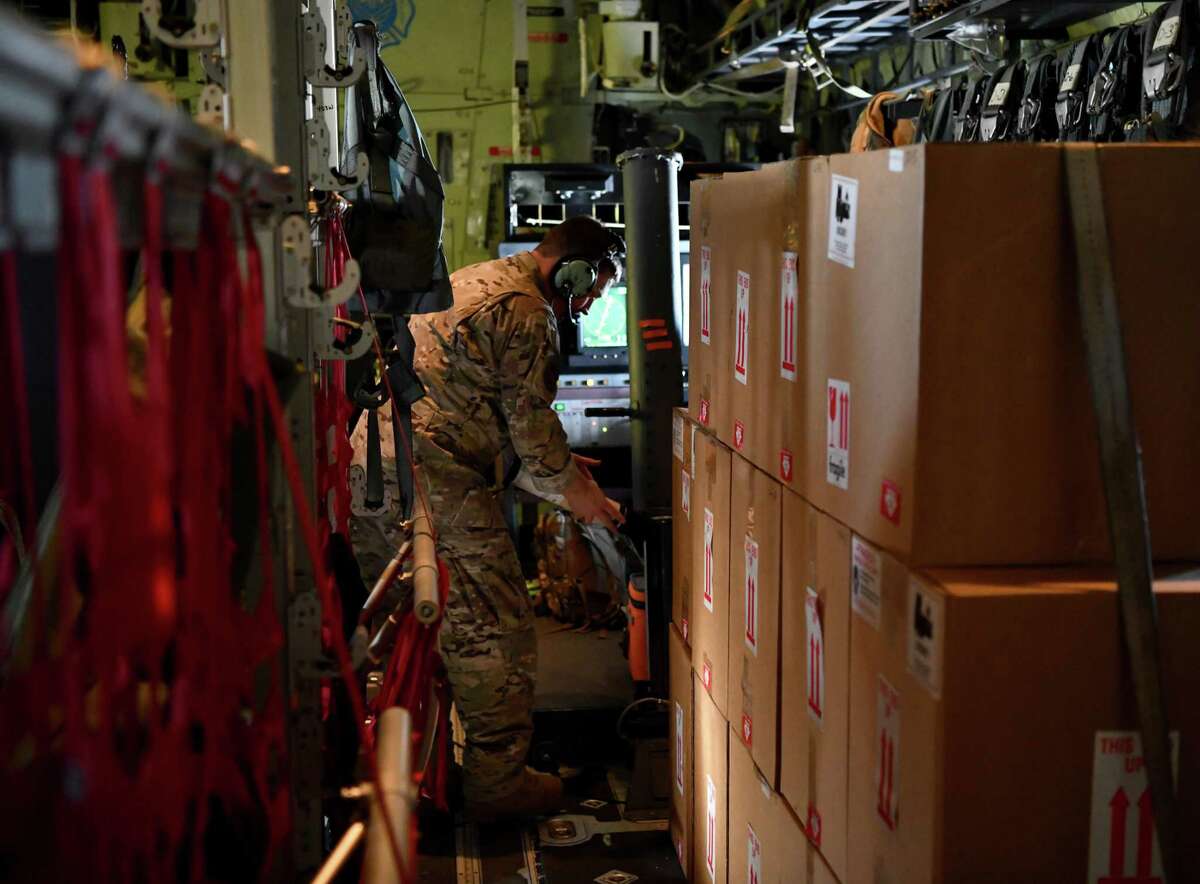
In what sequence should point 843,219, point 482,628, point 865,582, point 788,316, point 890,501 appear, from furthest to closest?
point 482,628 → point 788,316 → point 843,219 → point 865,582 → point 890,501

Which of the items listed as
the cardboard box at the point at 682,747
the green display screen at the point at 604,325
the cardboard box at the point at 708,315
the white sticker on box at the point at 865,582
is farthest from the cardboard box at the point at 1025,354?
the green display screen at the point at 604,325

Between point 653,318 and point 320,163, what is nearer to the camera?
point 320,163

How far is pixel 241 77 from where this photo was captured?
70.7 inches

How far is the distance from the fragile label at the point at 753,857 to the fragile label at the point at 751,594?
389mm

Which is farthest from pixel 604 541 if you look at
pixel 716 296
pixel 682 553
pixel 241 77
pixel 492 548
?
pixel 241 77

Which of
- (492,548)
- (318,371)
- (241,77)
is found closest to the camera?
(241,77)

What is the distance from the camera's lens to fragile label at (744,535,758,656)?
8.07 ft

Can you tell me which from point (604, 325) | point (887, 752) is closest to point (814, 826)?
point (887, 752)

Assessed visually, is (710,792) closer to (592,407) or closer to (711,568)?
(711,568)

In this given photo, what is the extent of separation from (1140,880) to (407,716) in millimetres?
923

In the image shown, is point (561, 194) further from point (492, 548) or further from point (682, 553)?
point (682, 553)

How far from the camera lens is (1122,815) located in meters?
1.53

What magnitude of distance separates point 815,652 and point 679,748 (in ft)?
4.91

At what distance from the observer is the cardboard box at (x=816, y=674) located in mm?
1909
